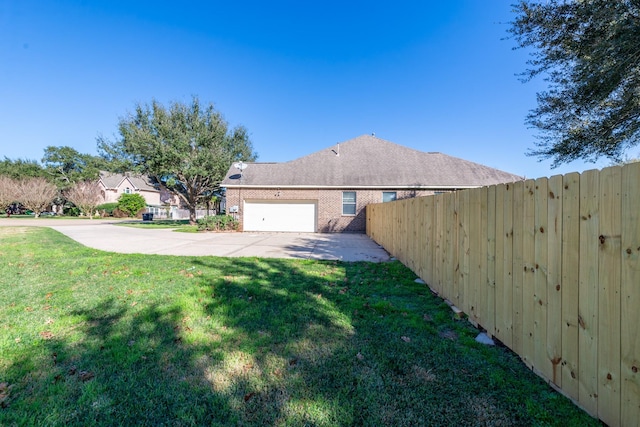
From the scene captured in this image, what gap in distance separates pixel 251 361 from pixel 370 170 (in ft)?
52.1

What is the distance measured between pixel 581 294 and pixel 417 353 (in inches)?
52.4

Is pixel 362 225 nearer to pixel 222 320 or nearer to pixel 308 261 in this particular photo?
pixel 308 261

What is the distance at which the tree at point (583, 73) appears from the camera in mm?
4688

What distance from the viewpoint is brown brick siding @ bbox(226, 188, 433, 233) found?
16.3 m

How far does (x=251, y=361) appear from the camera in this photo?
2342 millimetres

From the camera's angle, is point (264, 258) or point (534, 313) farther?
point (264, 258)

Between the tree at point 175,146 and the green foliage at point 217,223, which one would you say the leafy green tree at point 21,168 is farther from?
the green foliage at point 217,223

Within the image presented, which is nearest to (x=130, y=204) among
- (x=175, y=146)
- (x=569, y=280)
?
(x=175, y=146)

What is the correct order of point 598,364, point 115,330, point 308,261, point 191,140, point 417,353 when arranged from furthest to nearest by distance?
point 191,140 → point 308,261 → point 115,330 → point 417,353 → point 598,364

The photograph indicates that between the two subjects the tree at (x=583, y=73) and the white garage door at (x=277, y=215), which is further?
the white garage door at (x=277, y=215)

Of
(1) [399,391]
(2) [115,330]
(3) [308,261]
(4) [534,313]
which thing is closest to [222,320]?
(2) [115,330]

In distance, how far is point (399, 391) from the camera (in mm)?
1966

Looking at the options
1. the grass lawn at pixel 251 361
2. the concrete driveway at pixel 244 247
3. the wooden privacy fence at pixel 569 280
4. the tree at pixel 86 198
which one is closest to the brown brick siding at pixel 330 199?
the concrete driveway at pixel 244 247

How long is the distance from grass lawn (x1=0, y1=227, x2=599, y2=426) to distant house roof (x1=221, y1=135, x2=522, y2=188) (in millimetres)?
12795
